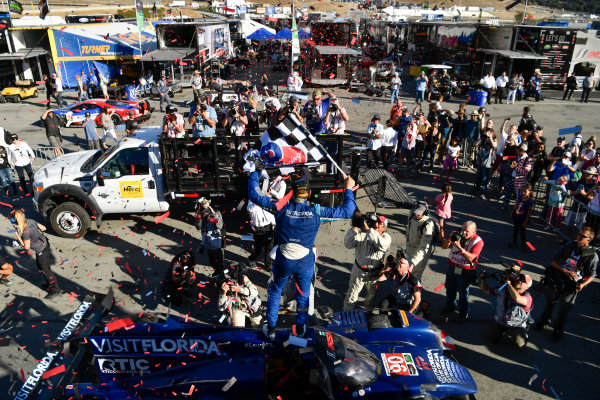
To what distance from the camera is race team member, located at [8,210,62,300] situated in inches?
262

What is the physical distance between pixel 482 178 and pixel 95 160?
9.69m

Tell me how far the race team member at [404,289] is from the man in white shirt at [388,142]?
274 inches

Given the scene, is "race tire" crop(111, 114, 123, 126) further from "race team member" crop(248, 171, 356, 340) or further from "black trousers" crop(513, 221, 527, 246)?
"black trousers" crop(513, 221, 527, 246)

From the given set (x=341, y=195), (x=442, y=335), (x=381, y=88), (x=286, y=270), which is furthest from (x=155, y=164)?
(x=381, y=88)

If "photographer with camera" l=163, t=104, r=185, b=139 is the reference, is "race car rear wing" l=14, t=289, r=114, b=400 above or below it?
below

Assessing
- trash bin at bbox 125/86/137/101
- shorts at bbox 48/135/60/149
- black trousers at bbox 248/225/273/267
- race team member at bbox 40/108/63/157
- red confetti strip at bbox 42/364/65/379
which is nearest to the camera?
red confetti strip at bbox 42/364/65/379

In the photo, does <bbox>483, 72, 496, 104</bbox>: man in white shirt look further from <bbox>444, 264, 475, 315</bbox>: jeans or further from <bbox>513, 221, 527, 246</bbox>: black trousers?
<bbox>444, 264, 475, 315</bbox>: jeans

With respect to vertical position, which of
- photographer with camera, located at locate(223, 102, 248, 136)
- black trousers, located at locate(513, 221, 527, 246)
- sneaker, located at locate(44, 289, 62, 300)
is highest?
photographer with camera, located at locate(223, 102, 248, 136)

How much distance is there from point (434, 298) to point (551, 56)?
2424 centimetres

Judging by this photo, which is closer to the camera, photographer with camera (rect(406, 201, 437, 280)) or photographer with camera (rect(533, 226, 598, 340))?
photographer with camera (rect(533, 226, 598, 340))

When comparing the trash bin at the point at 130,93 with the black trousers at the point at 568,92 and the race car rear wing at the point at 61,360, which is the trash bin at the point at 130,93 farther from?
the black trousers at the point at 568,92

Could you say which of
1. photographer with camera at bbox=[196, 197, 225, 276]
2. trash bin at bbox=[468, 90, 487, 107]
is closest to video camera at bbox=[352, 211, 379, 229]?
photographer with camera at bbox=[196, 197, 225, 276]

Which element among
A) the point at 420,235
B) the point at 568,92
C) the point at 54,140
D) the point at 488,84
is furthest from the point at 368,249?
the point at 568,92

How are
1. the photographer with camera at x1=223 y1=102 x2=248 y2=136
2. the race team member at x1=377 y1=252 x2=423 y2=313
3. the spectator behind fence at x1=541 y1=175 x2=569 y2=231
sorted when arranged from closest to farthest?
the race team member at x1=377 y1=252 x2=423 y2=313
the spectator behind fence at x1=541 y1=175 x2=569 y2=231
the photographer with camera at x1=223 y1=102 x2=248 y2=136
